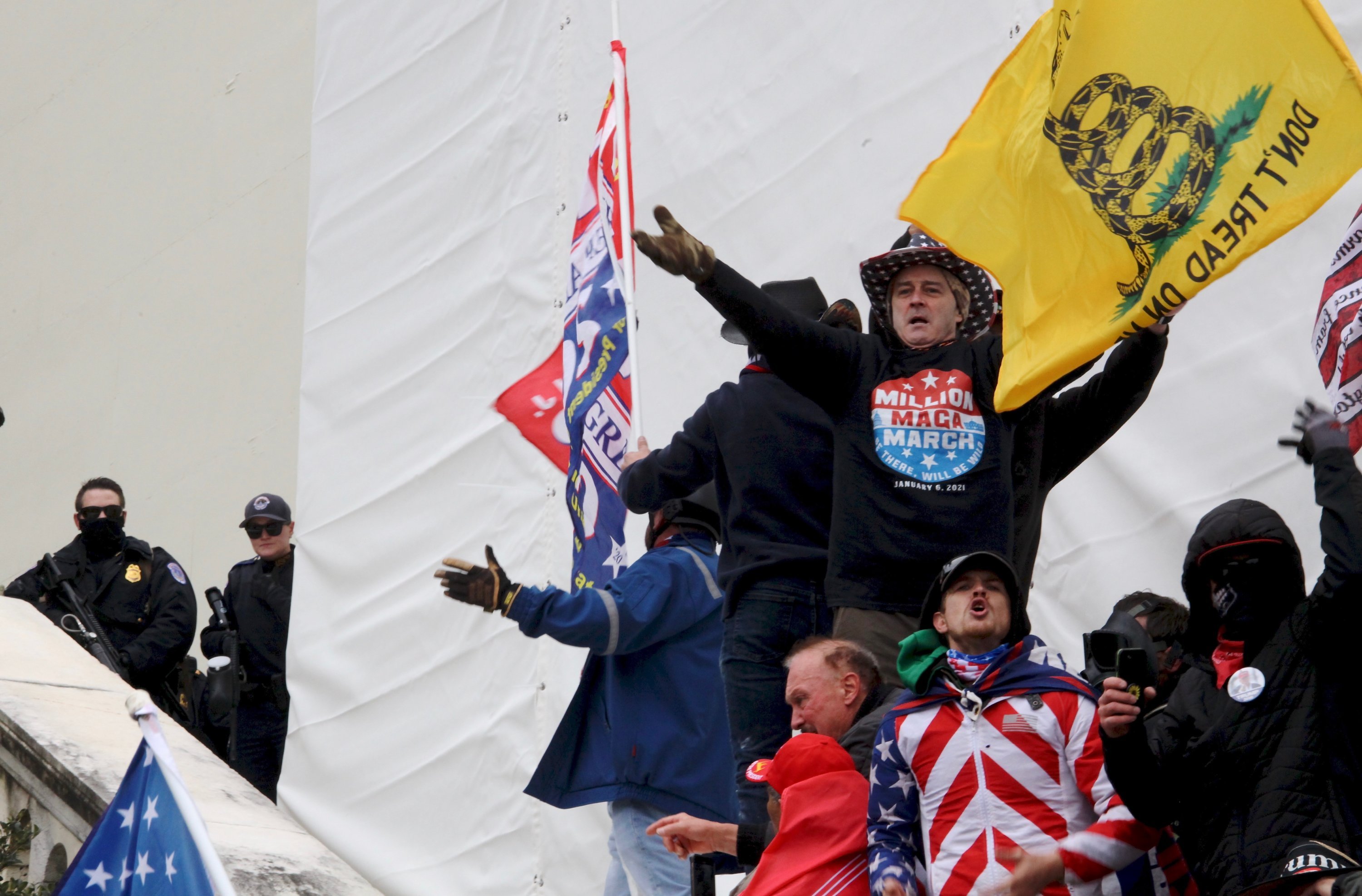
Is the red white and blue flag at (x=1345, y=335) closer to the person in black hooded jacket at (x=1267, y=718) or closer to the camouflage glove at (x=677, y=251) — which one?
the person in black hooded jacket at (x=1267, y=718)

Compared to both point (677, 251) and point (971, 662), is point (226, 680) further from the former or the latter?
point (971, 662)

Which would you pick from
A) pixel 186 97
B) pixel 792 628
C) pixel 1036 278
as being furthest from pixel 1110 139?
pixel 186 97

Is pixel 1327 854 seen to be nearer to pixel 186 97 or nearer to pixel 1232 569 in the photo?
pixel 1232 569

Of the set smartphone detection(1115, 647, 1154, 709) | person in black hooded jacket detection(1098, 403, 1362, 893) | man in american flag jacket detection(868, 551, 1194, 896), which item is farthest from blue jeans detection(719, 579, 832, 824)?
smartphone detection(1115, 647, 1154, 709)

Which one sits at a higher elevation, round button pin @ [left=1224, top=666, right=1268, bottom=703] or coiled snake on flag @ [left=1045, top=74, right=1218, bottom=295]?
coiled snake on flag @ [left=1045, top=74, right=1218, bottom=295]

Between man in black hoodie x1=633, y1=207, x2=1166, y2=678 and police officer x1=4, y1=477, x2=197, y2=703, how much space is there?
432 centimetres

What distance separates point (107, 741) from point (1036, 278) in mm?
3557

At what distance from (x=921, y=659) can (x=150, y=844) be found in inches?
62.7

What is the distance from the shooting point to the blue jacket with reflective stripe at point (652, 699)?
489cm

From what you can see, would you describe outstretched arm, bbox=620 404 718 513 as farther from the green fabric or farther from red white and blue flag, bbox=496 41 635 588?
the green fabric

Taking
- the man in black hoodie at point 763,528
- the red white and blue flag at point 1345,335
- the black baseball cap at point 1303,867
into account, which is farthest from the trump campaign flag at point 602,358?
the black baseball cap at point 1303,867

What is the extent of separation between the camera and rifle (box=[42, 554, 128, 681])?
24.9 feet

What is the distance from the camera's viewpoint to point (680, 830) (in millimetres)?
4070

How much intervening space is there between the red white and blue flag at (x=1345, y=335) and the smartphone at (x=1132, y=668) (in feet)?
2.29
